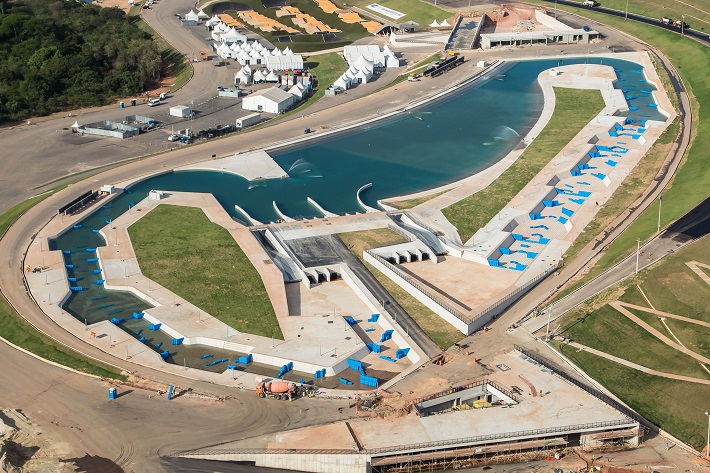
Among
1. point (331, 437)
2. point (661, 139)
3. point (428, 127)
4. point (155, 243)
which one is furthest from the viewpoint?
point (428, 127)

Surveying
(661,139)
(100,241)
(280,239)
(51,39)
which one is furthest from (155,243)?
(51,39)

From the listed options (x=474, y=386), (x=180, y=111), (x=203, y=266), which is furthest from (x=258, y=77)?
(x=474, y=386)

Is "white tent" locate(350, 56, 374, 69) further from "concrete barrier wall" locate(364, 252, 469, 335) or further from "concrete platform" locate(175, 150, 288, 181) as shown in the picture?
"concrete barrier wall" locate(364, 252, 469, 335)

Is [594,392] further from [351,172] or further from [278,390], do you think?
[351,172]

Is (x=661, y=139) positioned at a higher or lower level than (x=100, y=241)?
higher

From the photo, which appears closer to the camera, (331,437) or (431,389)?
(331,437)

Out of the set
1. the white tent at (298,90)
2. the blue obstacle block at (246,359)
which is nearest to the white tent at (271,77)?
the white tent at (298,90)

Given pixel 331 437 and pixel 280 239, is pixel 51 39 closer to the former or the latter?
pixel 280 239
